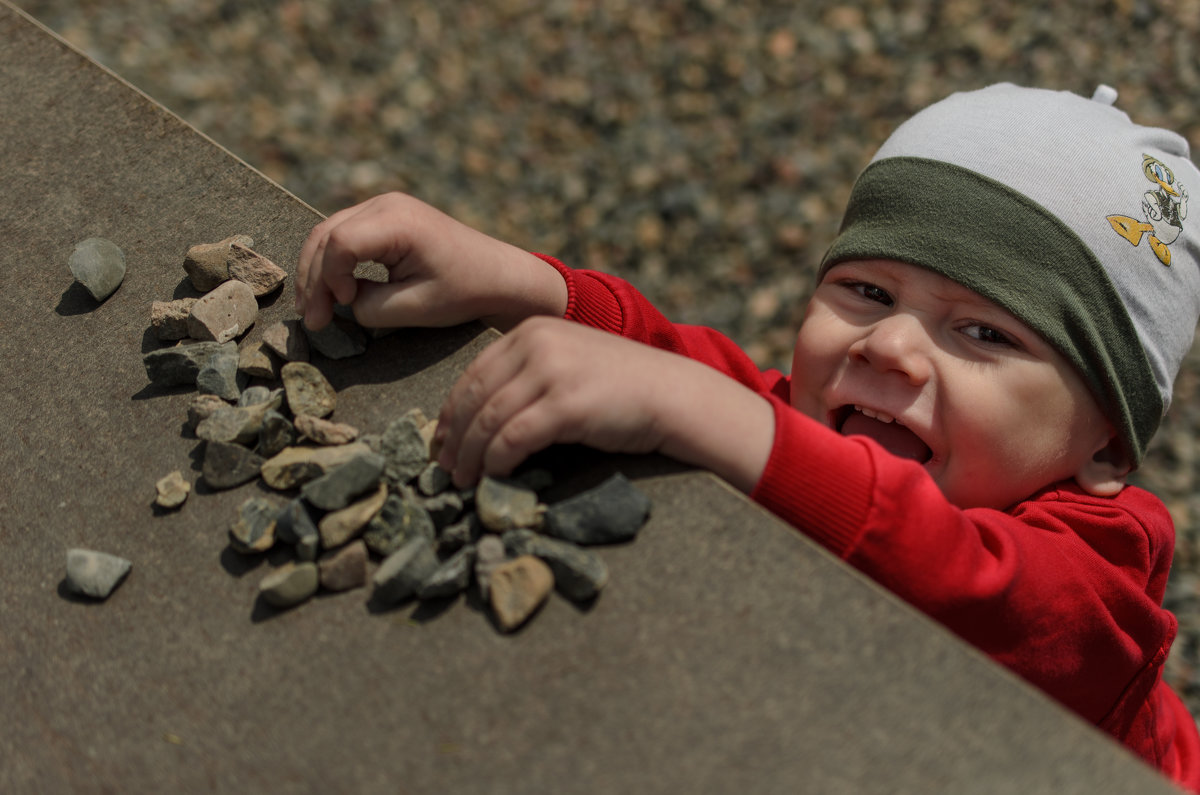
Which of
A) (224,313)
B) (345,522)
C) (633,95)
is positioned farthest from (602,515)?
(633,95)

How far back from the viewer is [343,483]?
1199mm

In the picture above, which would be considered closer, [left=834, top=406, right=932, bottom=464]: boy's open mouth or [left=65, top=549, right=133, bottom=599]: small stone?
[left=65, top=549, right=133, bottom=599]: small stone

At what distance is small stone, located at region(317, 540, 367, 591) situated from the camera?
46.3 inches

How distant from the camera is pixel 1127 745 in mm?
1825

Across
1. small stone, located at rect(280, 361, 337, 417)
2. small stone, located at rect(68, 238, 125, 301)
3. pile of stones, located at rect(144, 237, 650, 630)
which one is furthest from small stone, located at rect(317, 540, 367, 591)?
small stone, located at rect(68, 238, 125, 301)

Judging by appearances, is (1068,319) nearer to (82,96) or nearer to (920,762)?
(920,762)

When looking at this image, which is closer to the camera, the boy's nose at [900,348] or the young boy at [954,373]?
the young boy at [954,373]

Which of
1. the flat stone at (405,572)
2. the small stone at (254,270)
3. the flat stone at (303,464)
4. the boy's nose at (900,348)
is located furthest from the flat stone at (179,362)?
the boy's nose at (900,348)

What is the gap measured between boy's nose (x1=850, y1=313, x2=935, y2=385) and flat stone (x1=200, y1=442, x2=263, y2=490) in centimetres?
105

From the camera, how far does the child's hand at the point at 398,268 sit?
4.46 ft

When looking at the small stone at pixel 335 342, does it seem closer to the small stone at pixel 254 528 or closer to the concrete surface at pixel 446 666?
the concrete surface at pixel 446 666

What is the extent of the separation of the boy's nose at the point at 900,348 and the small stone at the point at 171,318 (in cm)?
113

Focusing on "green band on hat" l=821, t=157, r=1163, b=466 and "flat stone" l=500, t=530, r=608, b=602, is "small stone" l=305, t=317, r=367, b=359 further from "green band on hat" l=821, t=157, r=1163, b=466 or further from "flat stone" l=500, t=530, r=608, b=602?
"green band on hat" l=821, t=157, r=1163, b=466

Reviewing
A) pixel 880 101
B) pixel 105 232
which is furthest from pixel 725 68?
pixel 105 232
